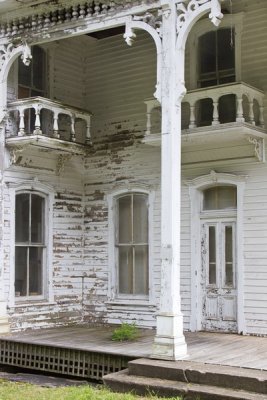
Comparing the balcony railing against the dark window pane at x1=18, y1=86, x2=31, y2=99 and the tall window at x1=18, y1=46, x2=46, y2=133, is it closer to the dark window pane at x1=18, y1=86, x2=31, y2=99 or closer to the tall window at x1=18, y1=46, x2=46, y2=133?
the tall window at x1=18, y1=46, x2=46, y2=133

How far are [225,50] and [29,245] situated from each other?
201 inches

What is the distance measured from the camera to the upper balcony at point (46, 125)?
10758 mm

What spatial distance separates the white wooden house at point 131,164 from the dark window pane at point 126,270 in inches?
0.8

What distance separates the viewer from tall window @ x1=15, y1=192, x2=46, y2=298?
11.5 meters

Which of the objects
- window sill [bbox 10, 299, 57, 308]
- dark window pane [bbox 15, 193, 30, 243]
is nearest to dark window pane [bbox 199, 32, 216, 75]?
dark window pane [bbox 15, 193, 30, 243]

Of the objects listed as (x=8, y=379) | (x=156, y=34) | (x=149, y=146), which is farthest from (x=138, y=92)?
(x=8, y=379)

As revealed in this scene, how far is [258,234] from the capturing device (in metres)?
10.4

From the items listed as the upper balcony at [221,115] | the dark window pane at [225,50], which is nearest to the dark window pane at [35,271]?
the upper balcony at [221,115]

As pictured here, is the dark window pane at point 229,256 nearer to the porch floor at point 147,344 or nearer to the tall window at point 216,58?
the porch floor at point 147,344

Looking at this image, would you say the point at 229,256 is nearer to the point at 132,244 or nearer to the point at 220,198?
the point at 220,198

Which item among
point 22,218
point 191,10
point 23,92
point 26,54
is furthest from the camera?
point 23,92

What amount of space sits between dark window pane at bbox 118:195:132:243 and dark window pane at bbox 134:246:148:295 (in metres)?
0.32

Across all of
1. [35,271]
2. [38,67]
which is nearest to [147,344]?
[35,271]

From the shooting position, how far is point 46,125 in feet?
39.7
